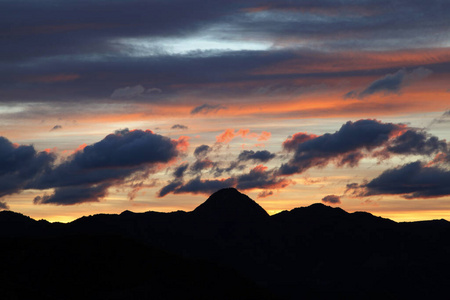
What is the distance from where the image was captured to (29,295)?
18288 centimetres

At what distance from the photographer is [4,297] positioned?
570 feet

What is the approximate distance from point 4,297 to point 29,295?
9.99 meters
